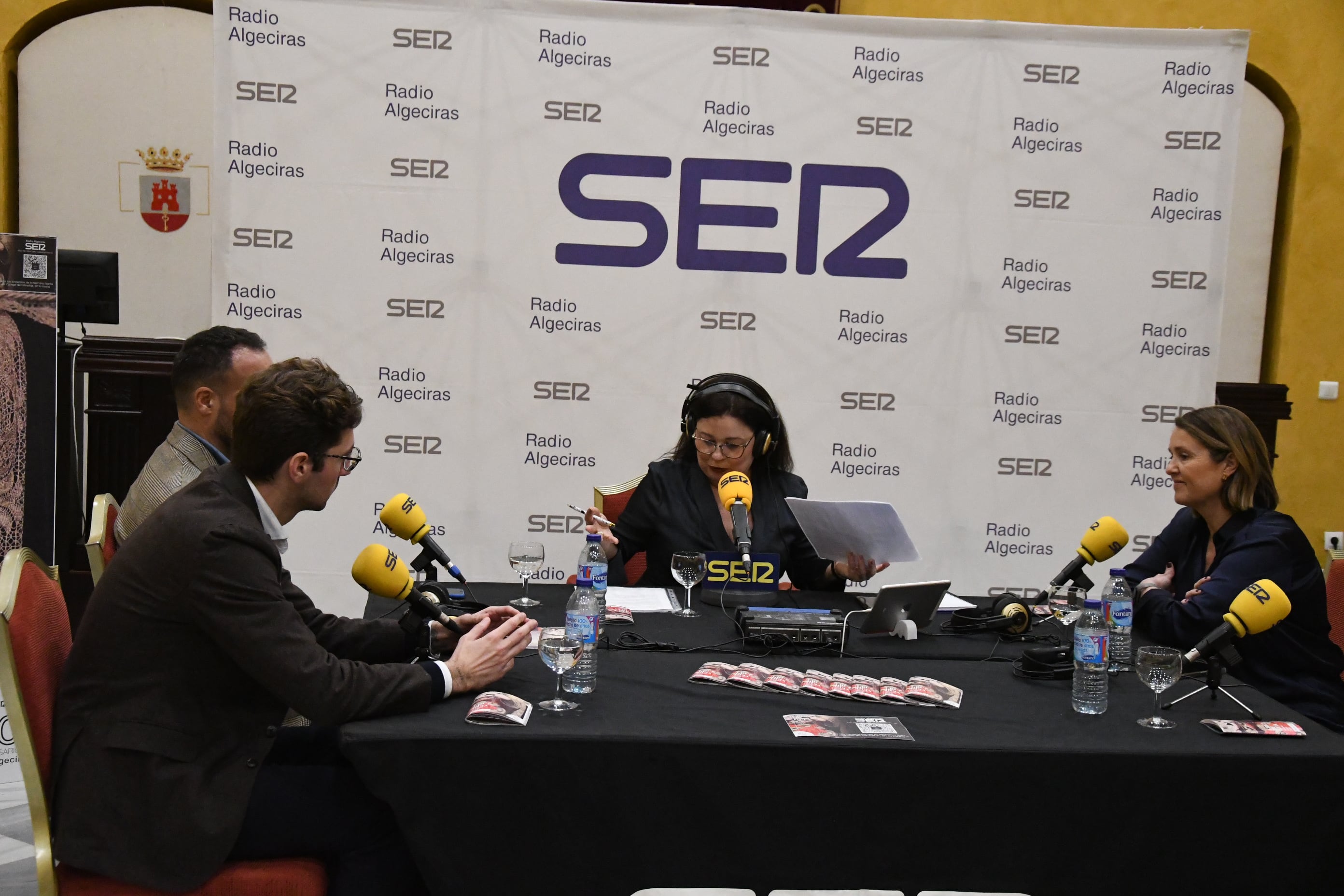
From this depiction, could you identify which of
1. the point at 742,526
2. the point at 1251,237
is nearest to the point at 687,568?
the point at 742,526

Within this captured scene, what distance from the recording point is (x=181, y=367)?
295 centimetres

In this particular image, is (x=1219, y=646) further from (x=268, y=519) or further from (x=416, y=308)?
(x=416, y=308)

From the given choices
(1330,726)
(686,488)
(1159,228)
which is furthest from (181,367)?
(1159,228)

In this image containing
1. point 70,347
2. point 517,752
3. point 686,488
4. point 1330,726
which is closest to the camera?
point 517,752

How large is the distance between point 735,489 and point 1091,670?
125 centimetres

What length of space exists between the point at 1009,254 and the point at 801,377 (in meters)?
1.06

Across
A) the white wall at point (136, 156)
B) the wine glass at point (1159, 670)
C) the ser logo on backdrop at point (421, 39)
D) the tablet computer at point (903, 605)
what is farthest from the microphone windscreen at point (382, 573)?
the white wall at point (136, 156)

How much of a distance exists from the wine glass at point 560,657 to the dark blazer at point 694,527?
1.28 metres

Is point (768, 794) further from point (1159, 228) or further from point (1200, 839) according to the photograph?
point (1159, 228)

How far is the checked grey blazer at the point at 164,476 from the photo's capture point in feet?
8.96

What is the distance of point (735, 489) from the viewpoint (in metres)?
3.12

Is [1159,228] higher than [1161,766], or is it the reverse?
[1159,228]

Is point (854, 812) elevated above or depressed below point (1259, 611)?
below

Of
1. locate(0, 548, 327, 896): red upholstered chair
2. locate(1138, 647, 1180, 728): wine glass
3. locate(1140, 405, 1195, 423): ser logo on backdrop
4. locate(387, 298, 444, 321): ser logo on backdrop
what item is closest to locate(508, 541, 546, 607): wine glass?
locate(0, 548, 327, 896): red upholstered chair
